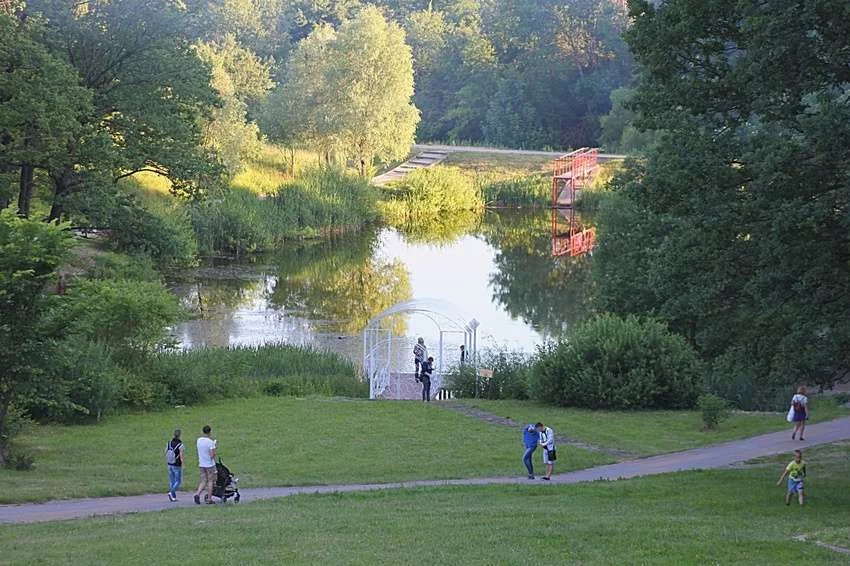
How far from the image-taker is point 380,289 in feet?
181

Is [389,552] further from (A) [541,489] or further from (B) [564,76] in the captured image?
(B) [564,76]

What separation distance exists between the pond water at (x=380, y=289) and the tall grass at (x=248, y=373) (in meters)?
3.37

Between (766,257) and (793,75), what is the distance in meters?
2.95

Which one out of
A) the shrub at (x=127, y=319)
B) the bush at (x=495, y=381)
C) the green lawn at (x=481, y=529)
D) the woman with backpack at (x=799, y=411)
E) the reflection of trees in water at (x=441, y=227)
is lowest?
the green lawn at (x=481, y=529)

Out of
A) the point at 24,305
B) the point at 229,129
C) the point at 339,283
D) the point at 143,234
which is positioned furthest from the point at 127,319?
the point at 229,129

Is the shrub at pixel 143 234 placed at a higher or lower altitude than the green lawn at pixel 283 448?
higher

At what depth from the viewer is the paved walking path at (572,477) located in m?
18.6

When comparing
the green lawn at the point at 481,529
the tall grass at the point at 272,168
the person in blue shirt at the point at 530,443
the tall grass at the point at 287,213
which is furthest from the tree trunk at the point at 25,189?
the tall grass at the point at 272,168

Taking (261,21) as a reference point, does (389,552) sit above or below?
below

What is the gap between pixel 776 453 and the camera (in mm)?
24406

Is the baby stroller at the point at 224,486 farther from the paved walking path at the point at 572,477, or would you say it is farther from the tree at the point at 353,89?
the tree at the point at 353,89

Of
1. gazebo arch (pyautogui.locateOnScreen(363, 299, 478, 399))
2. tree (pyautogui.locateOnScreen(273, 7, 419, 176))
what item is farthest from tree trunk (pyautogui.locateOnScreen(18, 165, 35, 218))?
tree (pyautogui.locateOnScreen(273, 7, 419, 176))

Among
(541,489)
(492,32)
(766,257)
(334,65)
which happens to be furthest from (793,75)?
(492,32)

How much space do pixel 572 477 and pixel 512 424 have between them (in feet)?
18.3
